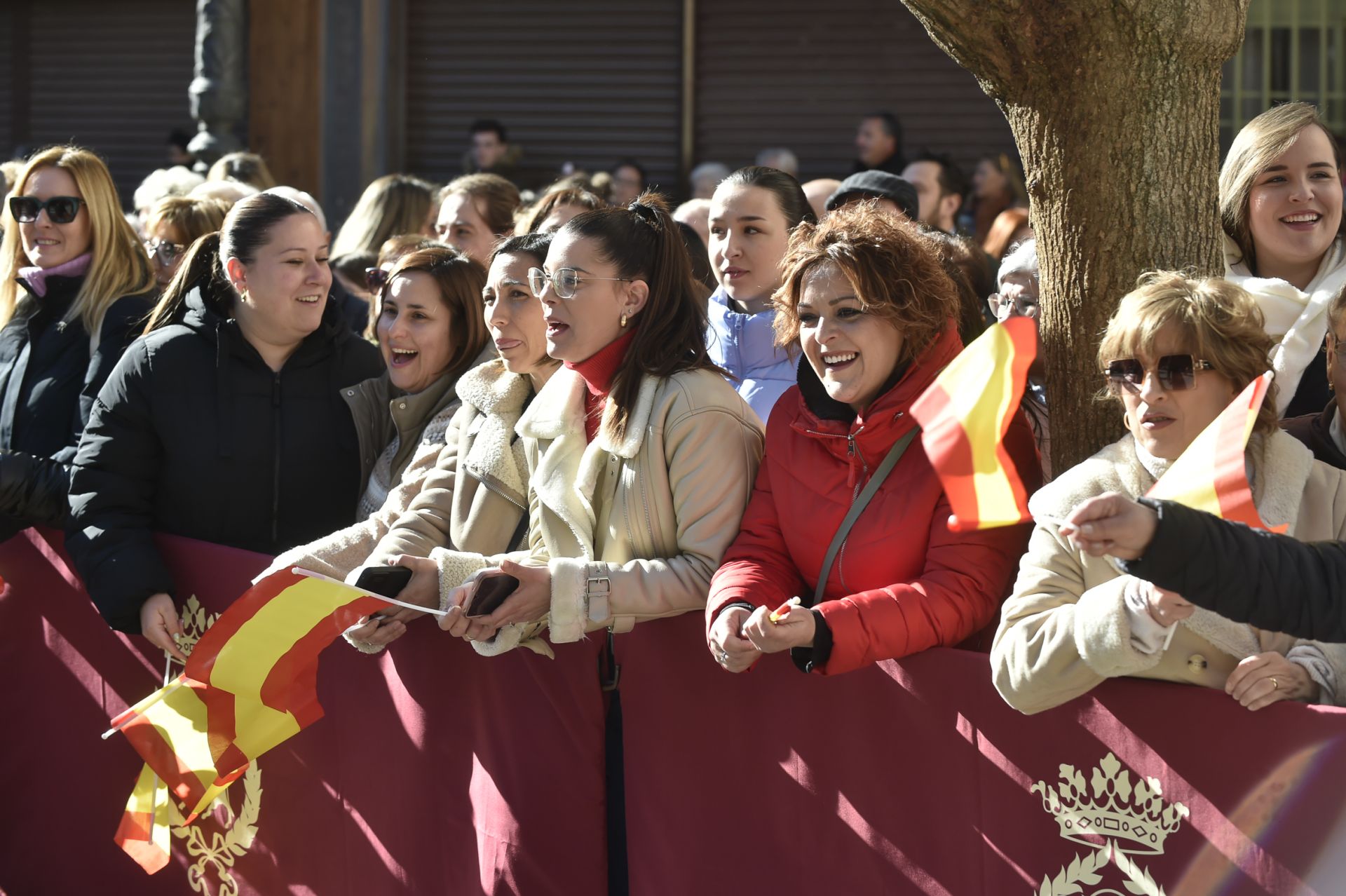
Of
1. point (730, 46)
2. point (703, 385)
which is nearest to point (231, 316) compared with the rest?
point (703, 385)

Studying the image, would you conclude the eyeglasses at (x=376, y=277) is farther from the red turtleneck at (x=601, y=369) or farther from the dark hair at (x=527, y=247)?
the red turtleneck at (x=601, y=369)

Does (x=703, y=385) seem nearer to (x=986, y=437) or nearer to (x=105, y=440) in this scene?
(x=986, y=437)

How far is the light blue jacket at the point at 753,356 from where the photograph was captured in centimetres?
431

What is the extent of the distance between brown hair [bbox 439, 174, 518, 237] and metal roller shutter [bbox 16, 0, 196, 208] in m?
6.57

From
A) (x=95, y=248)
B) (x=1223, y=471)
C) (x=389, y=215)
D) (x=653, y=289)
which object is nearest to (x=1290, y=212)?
(x=653, y=289)

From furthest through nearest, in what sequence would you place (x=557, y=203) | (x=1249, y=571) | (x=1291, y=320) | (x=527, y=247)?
(x=557, y=203)
(x=527, y=247)
(x=1291, y=320)
(x=1249, y=571)

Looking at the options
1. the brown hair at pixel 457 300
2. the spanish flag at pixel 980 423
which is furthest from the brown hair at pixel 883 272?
the brown hair at pixel 457 300

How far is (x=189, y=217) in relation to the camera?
575 cm

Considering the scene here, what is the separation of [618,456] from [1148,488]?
1.16m

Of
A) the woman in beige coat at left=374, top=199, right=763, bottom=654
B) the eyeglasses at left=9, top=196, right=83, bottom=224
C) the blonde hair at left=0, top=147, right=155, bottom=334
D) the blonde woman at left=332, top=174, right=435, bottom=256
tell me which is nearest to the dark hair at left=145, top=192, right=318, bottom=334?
the blonde hair at left=0, top=147, right=155, bottom=334

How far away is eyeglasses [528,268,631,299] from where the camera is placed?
11.2 ft

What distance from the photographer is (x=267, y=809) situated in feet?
12.7

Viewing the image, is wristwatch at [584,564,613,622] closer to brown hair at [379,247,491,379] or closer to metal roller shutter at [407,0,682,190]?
brown hair at [379,247,491,379]

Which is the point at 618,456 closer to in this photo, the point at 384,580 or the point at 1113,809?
the point at 384,580
